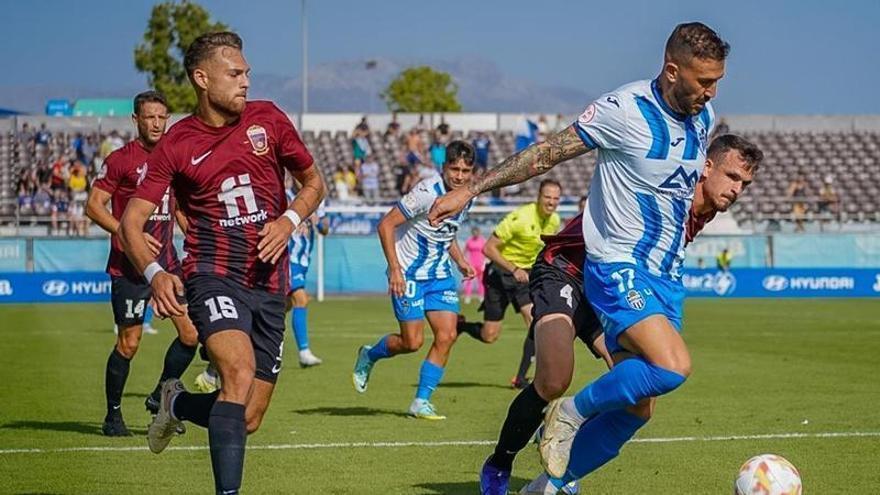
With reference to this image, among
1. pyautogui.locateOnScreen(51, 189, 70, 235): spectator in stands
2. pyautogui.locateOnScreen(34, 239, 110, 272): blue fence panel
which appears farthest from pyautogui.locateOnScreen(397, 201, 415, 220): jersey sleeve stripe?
pyautogui.locateOnScreen(51, 189, 70, 235): spectator in stands

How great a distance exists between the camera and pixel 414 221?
531 inches

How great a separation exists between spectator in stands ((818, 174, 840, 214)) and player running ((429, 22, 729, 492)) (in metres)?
37.3

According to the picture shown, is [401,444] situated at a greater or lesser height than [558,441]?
lesser

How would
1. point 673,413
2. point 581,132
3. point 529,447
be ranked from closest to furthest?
point 581,132
point 529,447
point 673,413

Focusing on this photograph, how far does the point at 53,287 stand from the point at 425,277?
2533 cm

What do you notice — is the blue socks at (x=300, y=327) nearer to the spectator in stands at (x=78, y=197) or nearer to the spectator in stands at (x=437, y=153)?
the spectator in stands at (x=78, y=197)

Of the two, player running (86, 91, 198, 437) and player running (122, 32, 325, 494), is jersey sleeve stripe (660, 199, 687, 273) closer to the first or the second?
player running (122, 32, 325, 494)

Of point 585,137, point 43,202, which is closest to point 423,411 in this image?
point 585,137

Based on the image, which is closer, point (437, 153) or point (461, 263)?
point (461, 263)

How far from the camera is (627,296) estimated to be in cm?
761

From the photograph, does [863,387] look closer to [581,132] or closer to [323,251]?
[581,132]

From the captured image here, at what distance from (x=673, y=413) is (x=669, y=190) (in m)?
5.51

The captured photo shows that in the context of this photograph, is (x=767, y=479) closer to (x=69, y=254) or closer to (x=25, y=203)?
(x=69, y=254)

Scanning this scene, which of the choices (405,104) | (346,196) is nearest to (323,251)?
(346,196)
